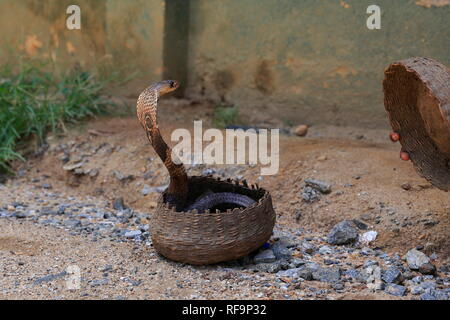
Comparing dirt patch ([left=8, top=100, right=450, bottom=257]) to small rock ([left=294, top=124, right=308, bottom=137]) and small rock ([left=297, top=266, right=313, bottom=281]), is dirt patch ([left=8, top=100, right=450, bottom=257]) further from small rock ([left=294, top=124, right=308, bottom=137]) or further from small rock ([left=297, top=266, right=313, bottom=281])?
small rock ([left=297, top=266, right=313, bottom=281])

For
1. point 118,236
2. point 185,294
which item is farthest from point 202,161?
point 185,294

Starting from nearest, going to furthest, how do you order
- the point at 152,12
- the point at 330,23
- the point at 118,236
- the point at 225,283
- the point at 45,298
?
the point at 45,298 → the point at 225,283 → the point at 118,236 → the point at 330,23 → the point at 152,12

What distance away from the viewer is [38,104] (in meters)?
5.96

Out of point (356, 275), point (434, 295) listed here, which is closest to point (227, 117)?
point (356, 275)

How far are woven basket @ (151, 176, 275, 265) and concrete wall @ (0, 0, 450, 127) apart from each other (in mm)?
2395

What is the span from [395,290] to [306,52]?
299 cm

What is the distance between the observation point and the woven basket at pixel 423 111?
10.7ft

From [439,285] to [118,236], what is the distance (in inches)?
75.3

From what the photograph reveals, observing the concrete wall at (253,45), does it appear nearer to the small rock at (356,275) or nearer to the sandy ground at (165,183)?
the sandy ground at (165,183)

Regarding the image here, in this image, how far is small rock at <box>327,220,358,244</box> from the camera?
399 centimetres

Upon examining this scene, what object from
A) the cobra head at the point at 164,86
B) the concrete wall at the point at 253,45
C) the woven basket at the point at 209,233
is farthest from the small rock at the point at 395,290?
the concrete wall at the point at 253,45

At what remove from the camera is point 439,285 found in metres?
3.42

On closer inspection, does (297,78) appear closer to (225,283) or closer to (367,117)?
(367,117)

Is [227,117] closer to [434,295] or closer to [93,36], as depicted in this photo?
[93,36]
